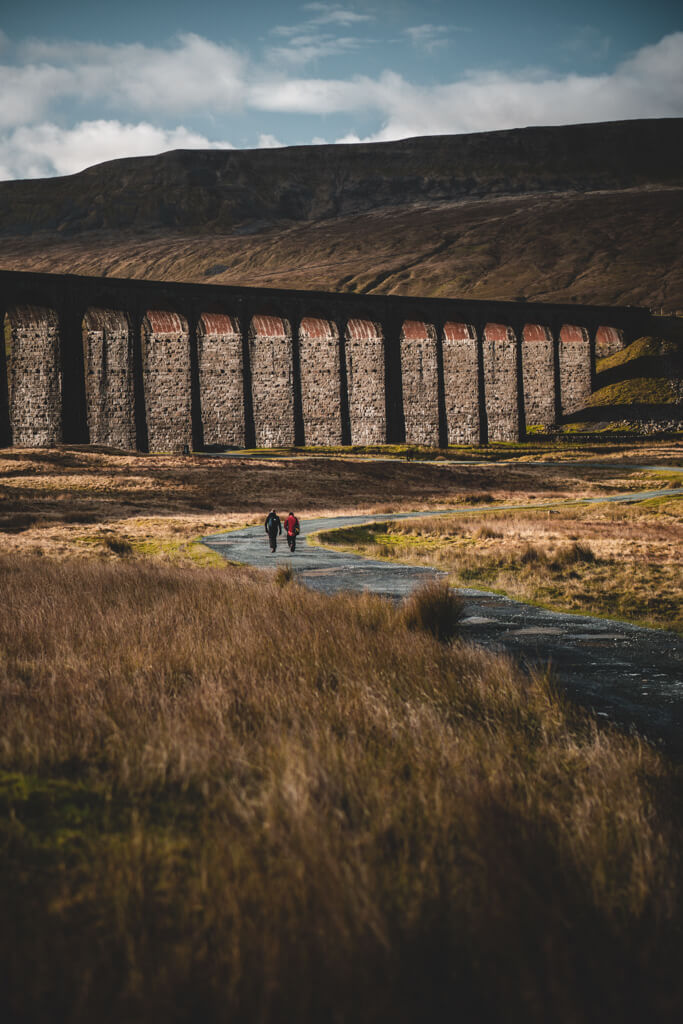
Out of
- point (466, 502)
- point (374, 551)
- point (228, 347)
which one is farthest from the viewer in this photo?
point (228, 347)

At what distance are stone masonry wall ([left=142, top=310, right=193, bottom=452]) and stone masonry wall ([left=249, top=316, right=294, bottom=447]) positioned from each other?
5.69 m

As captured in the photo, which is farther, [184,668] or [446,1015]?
[184,668]

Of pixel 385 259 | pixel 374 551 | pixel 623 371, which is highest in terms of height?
pixel 385 259

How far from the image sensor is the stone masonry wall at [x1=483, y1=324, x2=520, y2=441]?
6975cm

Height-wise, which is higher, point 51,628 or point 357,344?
point 357,344

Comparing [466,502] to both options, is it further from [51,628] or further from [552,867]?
[552,867]

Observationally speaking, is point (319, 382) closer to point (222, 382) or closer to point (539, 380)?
point (222, 382)

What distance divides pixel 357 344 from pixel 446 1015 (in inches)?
2453

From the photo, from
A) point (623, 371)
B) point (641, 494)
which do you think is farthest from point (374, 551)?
point (623, 371)

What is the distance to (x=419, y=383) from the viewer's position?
6425 centimetres

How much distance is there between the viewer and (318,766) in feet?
10.1

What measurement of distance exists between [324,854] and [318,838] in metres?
0.12

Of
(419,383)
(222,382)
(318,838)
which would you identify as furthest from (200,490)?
(318,838)

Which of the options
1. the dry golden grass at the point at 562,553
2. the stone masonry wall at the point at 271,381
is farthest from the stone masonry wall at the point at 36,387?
the dry golden grass at the point at 562,553
